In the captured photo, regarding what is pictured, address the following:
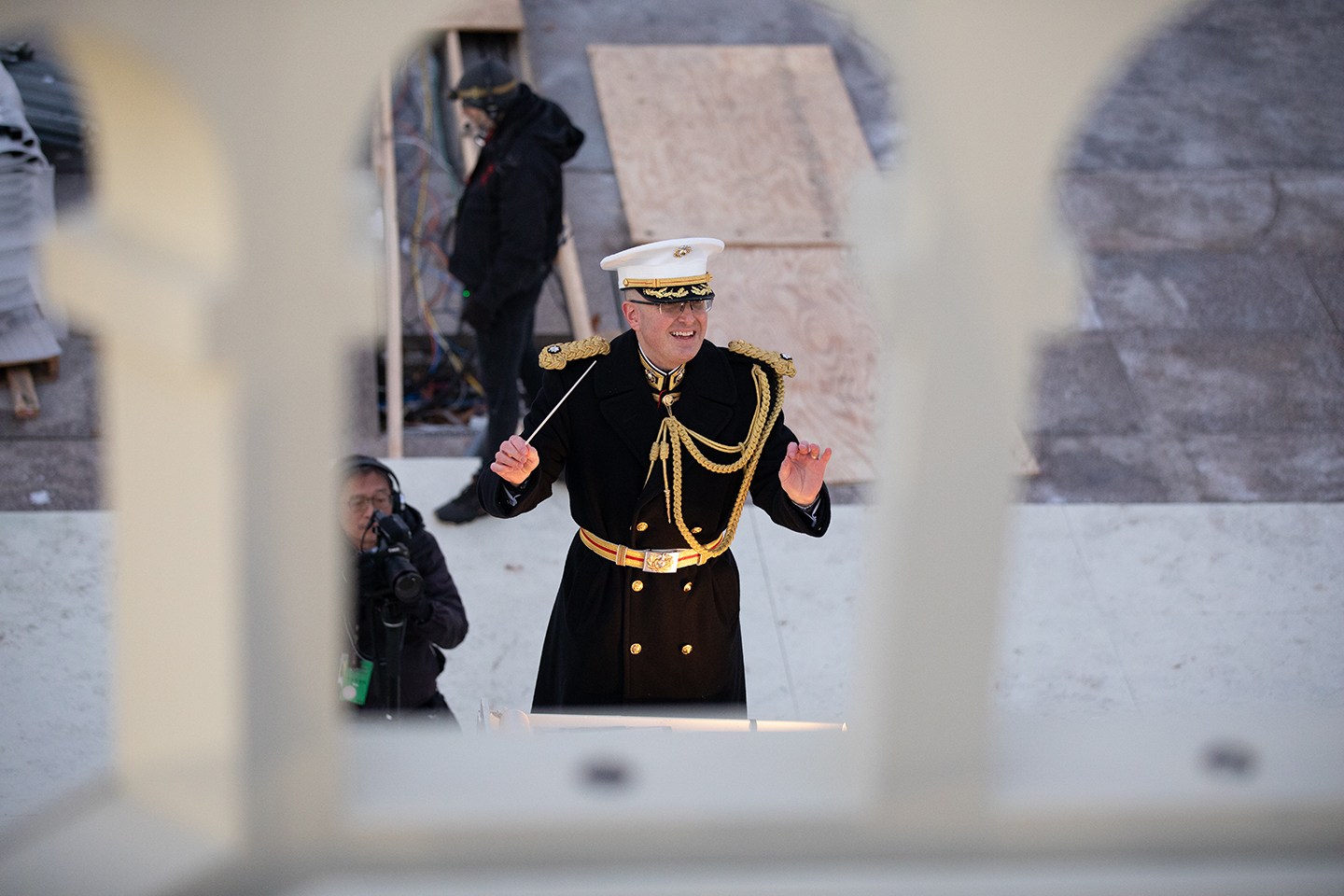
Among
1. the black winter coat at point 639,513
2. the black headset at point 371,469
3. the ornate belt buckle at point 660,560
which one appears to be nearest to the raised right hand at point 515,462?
the black winter coat at point 639,513

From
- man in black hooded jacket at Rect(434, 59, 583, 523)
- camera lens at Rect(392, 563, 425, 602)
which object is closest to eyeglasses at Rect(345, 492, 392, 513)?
camera lens at Rect(392, 563, 425, 602)

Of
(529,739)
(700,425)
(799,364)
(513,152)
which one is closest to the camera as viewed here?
(529,739)

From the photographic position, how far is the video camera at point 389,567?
12.2 ft

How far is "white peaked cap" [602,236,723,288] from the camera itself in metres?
3.53

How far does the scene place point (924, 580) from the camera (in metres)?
1.70

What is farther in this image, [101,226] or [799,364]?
[799,364]

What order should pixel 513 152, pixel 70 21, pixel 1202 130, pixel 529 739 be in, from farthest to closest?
pixel 1202 130
pixel 513 152
pixel 529 739
pixel 70 21

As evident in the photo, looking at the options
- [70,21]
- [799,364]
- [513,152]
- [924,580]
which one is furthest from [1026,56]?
[799,364]

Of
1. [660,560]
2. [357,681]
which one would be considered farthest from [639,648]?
[357,681]

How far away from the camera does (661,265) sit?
11.6 ft

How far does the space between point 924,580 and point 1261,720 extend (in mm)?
527

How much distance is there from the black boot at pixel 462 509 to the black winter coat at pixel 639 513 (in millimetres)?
2083

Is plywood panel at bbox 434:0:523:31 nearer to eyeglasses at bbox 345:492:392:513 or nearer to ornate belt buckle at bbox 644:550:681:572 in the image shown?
eyeglasses at bbox 345:492:392:513

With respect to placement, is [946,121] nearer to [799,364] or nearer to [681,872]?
[681,872]
